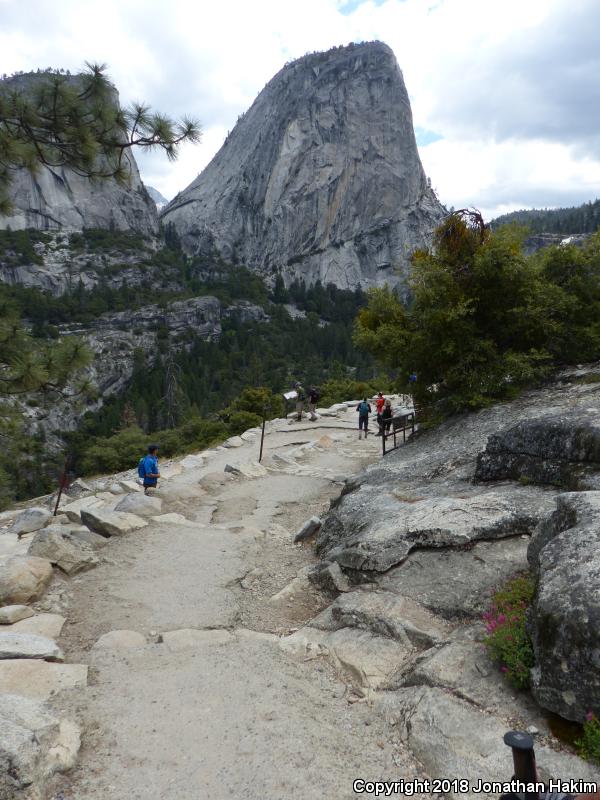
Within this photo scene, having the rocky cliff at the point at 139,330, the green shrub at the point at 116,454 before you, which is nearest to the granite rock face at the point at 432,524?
the green shrub at the point at 116,454

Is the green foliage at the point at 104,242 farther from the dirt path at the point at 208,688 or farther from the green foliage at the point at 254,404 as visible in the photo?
the dirt path at the point at 208,688

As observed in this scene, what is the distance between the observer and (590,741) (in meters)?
2.96

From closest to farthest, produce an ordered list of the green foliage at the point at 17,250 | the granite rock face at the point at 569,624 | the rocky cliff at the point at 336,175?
the granite rock face at the point at 569,624
the green foliage at the point at 17,250
the rocky cliff at the point at 336,175

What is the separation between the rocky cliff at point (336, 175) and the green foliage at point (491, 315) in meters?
120

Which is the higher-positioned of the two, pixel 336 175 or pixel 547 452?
pixel 336 175

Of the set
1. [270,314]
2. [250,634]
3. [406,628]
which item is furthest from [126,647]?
[270,314]

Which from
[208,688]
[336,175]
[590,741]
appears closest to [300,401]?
[208,688]

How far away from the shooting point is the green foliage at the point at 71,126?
7.09 m

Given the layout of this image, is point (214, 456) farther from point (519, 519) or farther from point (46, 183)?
point (46, 183)

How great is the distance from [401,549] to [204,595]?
2.55 metres

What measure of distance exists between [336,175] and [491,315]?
129891mm

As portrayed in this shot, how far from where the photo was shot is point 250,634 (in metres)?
5.21

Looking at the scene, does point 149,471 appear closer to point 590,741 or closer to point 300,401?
point 590,741

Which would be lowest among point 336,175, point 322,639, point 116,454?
point 116,454
